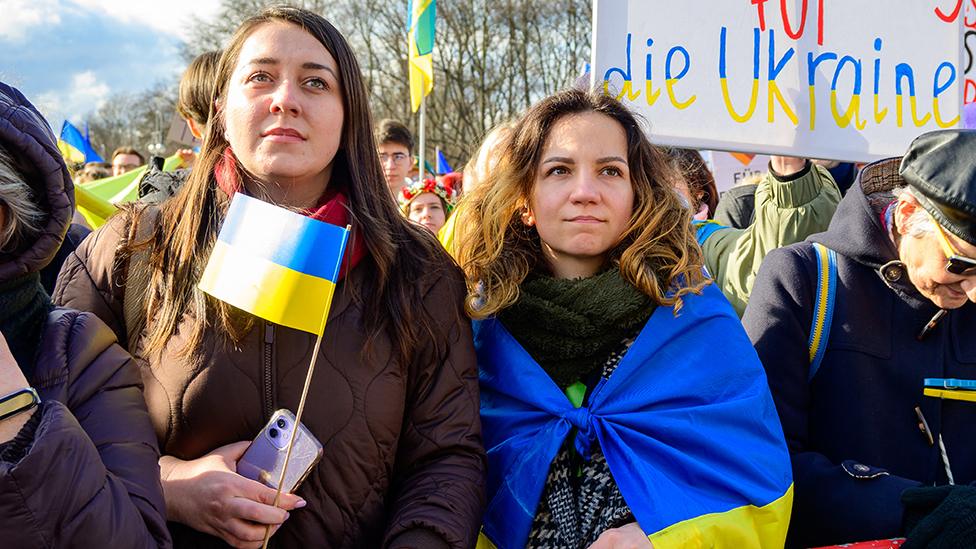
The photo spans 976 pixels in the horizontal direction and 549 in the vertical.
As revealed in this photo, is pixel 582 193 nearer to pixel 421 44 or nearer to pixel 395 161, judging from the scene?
pixel 395 161

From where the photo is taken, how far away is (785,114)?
3.23m

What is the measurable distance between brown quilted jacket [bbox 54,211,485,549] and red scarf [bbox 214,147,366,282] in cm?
4

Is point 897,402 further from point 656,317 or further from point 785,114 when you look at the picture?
point 785,114

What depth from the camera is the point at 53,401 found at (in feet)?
4.71

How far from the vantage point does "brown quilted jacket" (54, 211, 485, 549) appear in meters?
1.84

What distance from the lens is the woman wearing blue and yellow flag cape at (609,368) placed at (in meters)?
2.01

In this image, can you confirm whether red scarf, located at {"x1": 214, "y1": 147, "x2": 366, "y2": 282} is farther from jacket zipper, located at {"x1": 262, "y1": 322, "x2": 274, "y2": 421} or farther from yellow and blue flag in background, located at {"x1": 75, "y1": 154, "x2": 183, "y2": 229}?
yellow and blue flag in background, located at {"x1": 75, "y1": 154, "x2": 183, "y2": 229}

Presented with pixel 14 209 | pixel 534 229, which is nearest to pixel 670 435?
pixel 534 229

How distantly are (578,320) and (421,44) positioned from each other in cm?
649

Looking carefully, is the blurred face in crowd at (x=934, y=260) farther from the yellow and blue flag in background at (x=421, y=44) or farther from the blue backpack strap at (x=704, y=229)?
the yellow and blue flag in background at (x=421, y=44)

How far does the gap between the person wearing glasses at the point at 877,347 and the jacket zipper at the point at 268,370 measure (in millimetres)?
1231

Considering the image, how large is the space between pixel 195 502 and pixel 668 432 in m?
1.06

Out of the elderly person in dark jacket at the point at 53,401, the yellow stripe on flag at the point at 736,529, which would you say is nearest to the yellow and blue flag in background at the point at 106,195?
the elderly person in dark jacket at the point at 53,401

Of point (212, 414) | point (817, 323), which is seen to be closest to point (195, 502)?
point (212, 414)
